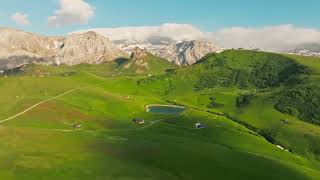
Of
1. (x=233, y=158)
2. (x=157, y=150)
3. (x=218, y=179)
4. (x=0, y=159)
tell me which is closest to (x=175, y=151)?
(x=157, y=150)

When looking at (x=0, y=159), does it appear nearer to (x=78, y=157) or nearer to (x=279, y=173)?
(x=78, y=157)

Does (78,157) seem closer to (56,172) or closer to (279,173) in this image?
(56,172)

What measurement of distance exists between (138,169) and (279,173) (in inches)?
2094

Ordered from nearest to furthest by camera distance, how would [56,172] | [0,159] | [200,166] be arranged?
1. [56,172]
2. [0,159]
3. [200,166]

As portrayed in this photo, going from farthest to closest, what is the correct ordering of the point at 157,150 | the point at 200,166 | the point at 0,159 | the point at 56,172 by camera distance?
the point at 157,150 < the point at 200,166 < the point at 0,159 < the point at 56,172

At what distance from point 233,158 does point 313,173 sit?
104ft

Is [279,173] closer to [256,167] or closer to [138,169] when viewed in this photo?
[256,167]

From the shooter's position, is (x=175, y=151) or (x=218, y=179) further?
(x=175, y=151)

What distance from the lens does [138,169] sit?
159500 mm

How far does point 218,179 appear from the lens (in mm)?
159625

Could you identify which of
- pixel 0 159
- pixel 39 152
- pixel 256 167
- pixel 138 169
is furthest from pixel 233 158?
pixel 0 159

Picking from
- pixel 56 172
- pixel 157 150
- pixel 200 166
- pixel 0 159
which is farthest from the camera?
pixel 157 150

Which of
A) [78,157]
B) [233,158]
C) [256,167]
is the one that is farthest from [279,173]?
[78,157]

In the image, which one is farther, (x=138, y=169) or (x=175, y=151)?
(x=175, y=151)
